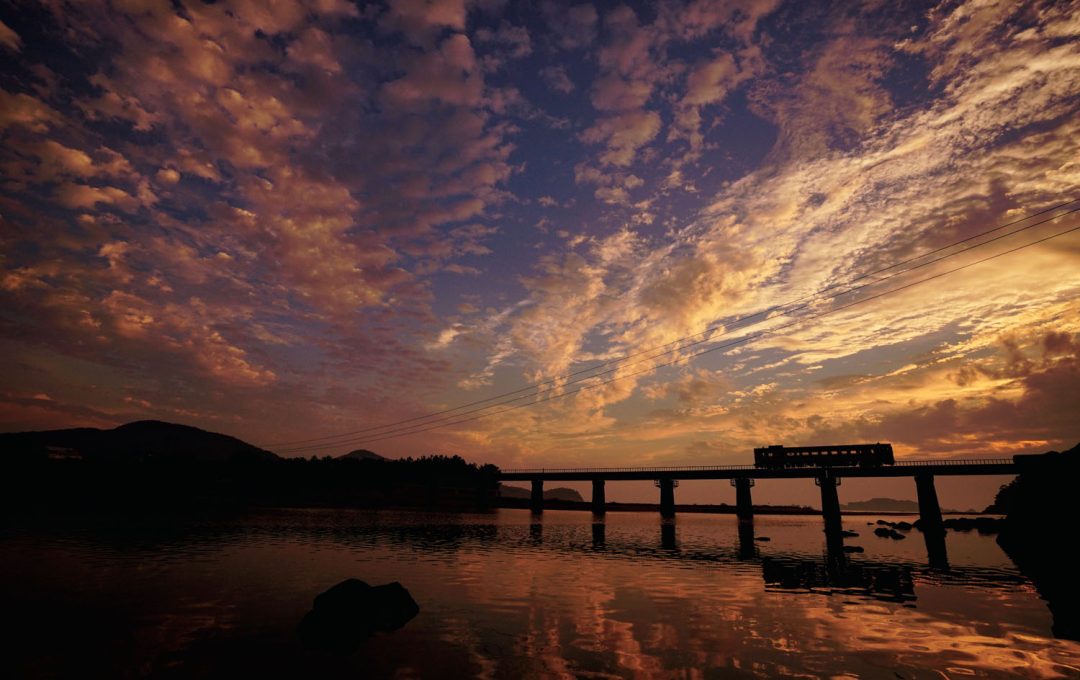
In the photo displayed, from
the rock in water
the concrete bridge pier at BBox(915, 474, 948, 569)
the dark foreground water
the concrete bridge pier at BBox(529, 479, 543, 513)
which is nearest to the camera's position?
the dark foreground water

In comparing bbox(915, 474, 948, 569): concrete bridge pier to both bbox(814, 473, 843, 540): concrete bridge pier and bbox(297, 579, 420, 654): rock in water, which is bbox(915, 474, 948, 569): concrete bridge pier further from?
bbox(297, 579, 420, 654): rock in water

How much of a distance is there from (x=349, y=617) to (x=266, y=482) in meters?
160

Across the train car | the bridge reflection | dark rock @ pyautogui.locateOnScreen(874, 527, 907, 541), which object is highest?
the train car

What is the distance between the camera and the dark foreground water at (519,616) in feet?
43.9

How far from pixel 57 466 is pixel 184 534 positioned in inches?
4649

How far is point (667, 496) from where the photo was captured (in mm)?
125625

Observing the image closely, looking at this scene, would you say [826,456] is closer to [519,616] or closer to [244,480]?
[519,616]

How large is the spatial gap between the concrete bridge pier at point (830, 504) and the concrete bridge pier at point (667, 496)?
40637 mm

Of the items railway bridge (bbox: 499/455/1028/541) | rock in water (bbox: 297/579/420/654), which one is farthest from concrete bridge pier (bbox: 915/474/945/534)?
rock in water (bbox: 297/579/420/654)

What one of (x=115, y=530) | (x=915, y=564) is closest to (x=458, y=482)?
(x=115, y=530)

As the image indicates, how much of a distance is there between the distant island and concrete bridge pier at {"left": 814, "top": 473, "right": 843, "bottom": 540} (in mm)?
99945

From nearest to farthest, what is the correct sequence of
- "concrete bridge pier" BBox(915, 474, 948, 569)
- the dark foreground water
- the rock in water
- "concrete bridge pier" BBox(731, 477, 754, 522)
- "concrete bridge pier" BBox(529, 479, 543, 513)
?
1. the dark foreground water
2. the rock in water
3. "concrete bridge pier" BBox(915, 474, 948, 569)
4. "concrete bridge pier" BBox(731, 477, 754, 522)
5. "concrete bridge pier" BBox(529, 479, 543, 513)

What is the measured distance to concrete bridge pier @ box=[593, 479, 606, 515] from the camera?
135 metres

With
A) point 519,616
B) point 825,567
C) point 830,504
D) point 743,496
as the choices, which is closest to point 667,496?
point 743,496
